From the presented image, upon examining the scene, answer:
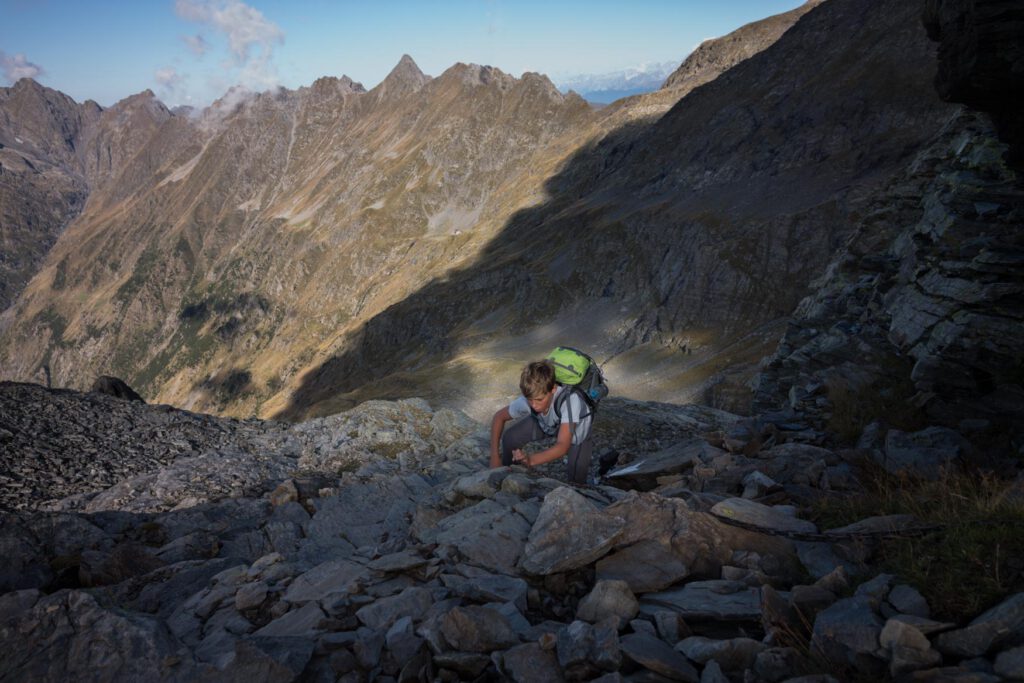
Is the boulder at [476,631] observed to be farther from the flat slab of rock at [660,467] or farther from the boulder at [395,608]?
the flat slab of rock at [660,467]

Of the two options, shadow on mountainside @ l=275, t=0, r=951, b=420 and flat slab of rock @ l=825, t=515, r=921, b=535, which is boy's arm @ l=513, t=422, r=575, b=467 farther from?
shadow on mountainside @ l=275, t=0, r=951, b=420

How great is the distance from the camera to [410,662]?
5.45m

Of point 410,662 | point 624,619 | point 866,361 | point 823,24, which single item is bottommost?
point 866,361

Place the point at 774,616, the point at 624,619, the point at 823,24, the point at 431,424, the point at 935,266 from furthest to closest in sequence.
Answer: the point at 823,24
the point at 431,424
the point at 935,266
the point at 624,619
the point at 774,616

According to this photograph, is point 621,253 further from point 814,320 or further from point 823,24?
point 814,320

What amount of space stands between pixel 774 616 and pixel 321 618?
15.8 ft

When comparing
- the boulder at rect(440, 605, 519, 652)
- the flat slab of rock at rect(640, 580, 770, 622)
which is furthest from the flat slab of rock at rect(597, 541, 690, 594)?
the boulder at rect(440, 605, 519, 652)

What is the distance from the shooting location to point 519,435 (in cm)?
1089

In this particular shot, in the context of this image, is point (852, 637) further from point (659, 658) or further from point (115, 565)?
point (115, 565)

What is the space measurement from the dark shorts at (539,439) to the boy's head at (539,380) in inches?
34.2

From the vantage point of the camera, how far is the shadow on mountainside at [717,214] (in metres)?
85.6

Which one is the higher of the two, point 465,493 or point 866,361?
point 465,493

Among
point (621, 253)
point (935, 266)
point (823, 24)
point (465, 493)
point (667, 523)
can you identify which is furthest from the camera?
point (823, 24)

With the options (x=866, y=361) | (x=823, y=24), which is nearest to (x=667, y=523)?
(x=866, y=361)
